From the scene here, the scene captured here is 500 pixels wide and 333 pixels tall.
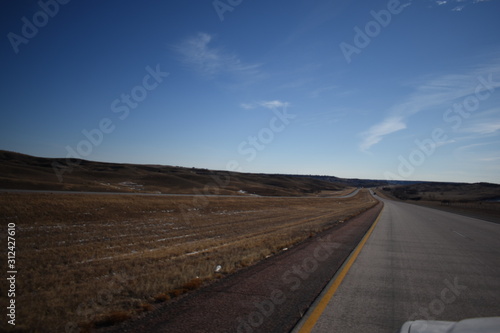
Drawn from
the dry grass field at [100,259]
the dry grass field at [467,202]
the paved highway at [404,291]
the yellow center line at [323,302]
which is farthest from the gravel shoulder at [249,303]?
the dry grass field at [467,202]

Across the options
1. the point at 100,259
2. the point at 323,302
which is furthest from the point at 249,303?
the point at 100,259

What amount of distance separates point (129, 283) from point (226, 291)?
8.65 ft

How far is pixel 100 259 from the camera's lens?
1013 cm

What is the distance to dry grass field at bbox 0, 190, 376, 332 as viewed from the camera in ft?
17.8

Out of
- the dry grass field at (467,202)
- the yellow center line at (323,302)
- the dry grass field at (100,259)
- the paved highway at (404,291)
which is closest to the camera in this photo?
the yellow center line at (323,302)

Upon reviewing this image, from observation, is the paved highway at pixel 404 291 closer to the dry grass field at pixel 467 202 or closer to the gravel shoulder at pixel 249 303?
the gravel shoulder at pixel 249 303

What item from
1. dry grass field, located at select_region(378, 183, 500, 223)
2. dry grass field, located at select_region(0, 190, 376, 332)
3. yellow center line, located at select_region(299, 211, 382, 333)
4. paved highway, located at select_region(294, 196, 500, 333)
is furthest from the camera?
dry grass field, located at select_region(378, 183, 500, 223)

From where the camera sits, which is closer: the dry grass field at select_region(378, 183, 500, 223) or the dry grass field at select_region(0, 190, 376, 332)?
the dry grass field at select_region(0, 190, 376, 332)

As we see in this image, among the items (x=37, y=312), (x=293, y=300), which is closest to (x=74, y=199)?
(x=37, y=312)

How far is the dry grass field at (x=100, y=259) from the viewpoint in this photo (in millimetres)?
5438

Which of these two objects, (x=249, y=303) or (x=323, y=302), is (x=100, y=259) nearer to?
(x=249, y=303)

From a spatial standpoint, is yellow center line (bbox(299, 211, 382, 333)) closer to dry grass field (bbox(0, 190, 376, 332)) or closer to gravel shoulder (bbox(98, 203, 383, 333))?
gravel shoulder (bbox(98, 203, 383, 333))

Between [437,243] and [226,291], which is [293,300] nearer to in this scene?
[226,291]

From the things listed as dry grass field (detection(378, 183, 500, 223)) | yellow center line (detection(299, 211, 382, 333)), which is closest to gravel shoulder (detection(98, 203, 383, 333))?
yellow center line (detection(299, 211, 382, 333))
